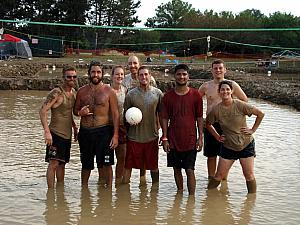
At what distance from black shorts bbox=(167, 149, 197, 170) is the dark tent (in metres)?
37.9

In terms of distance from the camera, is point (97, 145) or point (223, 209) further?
point (97, 145)

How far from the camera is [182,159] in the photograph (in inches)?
255

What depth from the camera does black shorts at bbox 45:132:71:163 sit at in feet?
21.2

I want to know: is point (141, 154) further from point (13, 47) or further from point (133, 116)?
point (13, 47)

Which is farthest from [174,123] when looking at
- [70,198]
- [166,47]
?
[166,47]

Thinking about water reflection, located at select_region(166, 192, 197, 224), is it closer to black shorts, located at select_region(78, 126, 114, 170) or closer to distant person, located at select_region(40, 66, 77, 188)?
black shorts, located at select_region(78, 126, 114, 170)

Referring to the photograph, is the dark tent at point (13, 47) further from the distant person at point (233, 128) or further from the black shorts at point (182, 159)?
the distant person at point (233, 128)

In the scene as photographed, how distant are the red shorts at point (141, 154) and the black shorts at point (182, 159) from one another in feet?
0.98

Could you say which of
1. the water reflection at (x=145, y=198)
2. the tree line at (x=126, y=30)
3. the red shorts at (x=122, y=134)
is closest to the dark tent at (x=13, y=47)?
the tree line at (x=126, y=30)

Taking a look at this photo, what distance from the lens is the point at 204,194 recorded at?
6.76 metres

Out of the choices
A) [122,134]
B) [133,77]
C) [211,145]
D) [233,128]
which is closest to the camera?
[233,128]

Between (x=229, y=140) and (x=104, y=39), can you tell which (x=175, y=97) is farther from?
(x=104, y=39)

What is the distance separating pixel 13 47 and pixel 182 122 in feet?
129

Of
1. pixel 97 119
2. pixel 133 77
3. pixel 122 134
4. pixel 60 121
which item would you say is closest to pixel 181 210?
pixel 122 134
